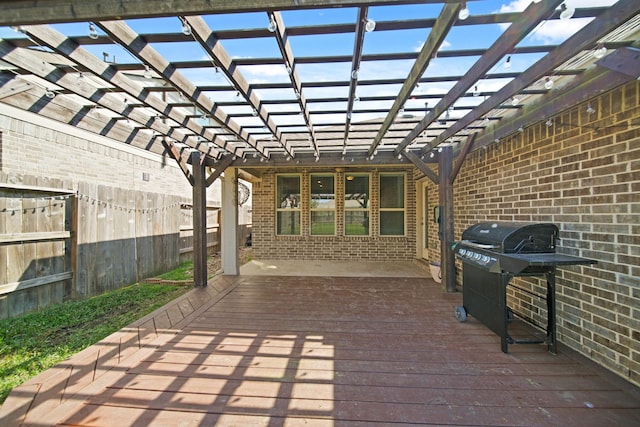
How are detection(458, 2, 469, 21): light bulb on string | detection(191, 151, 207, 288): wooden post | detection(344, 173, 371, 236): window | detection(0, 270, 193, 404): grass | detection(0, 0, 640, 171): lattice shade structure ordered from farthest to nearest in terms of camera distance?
detection(344, 173, 371, 236): window → detection(191, 151, 207, 288): wooden post → detection(0, 270, 193, 404): grass → detection(0, 0, 640, 171): lattice shade structure → detection(458, 2, 469, 21): light bulb on string

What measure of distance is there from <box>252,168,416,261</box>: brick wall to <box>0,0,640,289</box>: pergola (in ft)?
13.0

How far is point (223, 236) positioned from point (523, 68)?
→ 5632 mm

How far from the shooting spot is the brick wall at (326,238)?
7.39 metres

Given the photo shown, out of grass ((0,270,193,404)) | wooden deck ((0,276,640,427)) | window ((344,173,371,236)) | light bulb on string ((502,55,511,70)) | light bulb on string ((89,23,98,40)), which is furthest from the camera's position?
window ((344,173,371,236))

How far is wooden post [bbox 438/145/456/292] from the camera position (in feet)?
15.2

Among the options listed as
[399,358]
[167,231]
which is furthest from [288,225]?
[399,358]

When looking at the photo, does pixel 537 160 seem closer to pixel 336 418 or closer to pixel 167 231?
pixel 336 418

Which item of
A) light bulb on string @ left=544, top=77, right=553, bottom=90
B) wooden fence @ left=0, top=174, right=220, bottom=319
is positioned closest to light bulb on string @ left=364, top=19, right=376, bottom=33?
light bulb on string @ left=544, top=77, right=553, bottom=90

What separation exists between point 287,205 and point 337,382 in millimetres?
5924

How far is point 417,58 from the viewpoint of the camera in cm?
216

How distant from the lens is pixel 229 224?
6000 mm

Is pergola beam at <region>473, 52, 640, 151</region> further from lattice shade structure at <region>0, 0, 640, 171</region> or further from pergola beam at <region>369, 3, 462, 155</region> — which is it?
pergola beam at <region>369, 3, 462, 155</region>

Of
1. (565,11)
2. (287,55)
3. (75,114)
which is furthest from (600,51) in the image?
(75,114)

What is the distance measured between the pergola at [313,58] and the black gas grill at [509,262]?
1222mm
